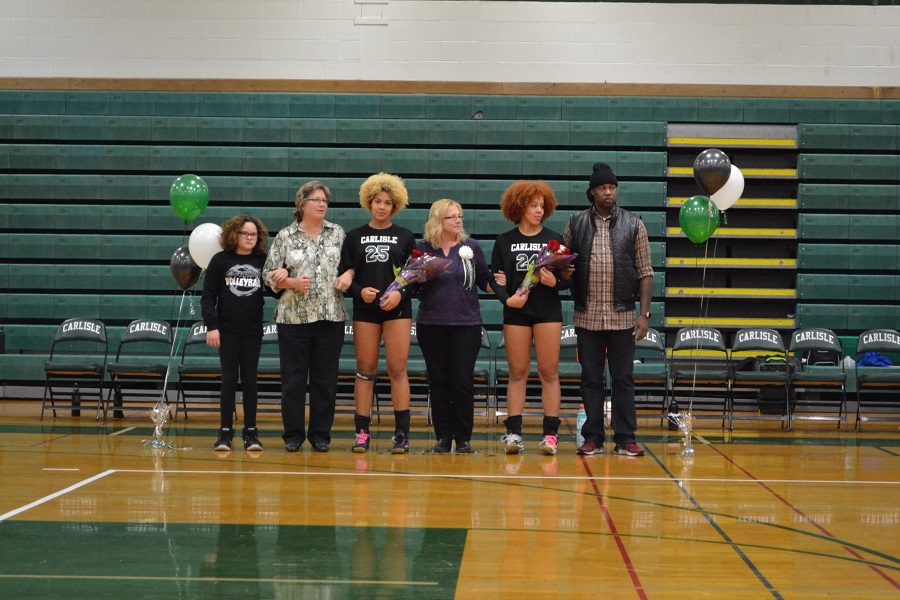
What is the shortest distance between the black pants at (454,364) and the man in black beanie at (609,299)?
26.6 inches

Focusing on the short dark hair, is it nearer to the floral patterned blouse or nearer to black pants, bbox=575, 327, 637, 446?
the floral patterned blouse

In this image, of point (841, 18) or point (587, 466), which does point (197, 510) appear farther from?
point (841, 18)

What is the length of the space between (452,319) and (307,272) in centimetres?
90

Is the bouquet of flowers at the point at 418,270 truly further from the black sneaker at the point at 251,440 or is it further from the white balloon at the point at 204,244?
the white balloon at the point at 204,244

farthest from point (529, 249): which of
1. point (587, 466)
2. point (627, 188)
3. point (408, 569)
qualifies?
point (627, 188)

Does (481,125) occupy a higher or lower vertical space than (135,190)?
higher

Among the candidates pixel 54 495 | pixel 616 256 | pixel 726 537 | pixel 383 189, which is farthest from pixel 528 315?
pixel 54 495

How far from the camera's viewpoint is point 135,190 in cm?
1080

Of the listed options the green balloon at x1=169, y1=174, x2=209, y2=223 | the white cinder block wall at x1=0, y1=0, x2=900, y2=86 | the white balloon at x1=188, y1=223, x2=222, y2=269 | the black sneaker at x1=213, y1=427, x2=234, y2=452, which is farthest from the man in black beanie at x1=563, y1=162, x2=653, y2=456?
the white cinder block wall at x1=0, y1=0, x2=900, y2=86

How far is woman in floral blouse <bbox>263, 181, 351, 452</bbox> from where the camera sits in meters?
6.18

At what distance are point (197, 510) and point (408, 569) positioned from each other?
1.31 meters

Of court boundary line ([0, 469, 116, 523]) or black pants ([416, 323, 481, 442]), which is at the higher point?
black pants ([416, 323, 481, 442])

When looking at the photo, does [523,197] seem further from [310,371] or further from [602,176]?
[310,371]

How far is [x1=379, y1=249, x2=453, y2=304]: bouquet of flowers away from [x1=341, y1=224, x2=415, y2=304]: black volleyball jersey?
135 millimetres
